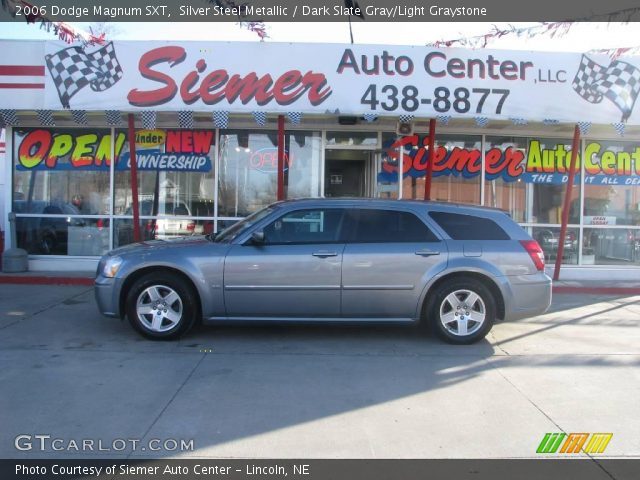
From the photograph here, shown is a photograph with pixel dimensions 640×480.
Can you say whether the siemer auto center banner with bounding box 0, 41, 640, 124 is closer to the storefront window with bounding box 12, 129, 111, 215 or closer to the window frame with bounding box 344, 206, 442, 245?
the storefront window with bounding box 12, 129, 111, 215

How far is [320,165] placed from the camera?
11797 millimetres

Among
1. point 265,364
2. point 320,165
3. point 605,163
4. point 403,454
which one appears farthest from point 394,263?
point 605,163

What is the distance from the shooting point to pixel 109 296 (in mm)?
6688

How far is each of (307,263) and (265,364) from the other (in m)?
1.26

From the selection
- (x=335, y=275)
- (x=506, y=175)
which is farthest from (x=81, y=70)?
(x=506, y=175)

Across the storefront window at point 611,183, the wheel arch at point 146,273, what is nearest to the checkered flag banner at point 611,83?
the storefront window at point 611,183

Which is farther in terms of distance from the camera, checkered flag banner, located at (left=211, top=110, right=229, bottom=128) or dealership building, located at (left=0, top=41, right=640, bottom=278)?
dealership building, located at (left=0, top=41, right=640, bottom=278)

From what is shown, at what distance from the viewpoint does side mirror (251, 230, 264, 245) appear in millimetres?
6566

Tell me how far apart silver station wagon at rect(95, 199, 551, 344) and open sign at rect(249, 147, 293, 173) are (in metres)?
5.07

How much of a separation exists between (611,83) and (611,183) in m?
2.71

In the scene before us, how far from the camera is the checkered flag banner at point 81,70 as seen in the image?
9547 mm

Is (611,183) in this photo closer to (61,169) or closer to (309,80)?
(309,80)

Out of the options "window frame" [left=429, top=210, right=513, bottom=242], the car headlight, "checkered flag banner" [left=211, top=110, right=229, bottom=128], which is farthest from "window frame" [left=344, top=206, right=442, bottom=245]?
"checkered flag banner" [left=211, top=110, right=229, bottom=128]

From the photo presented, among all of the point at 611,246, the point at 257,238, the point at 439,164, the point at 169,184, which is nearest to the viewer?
the point at 257,238
